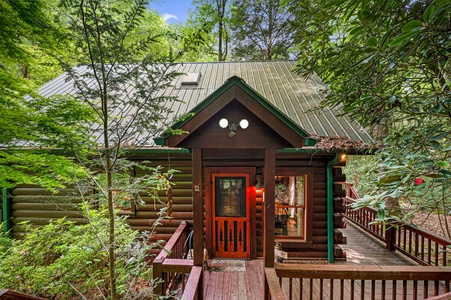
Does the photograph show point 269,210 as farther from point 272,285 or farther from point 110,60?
point 110,60

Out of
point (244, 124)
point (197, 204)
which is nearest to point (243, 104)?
point (244, 124)

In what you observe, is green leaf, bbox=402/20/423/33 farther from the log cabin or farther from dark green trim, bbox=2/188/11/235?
dark green trim, bbox=2/188/11/235

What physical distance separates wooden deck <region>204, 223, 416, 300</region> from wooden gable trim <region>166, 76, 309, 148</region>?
9.68 feet

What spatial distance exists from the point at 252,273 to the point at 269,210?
2.14 meters

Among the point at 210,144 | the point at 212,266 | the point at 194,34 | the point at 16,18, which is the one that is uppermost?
the point at 16,18

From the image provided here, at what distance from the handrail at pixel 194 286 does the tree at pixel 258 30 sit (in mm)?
10364

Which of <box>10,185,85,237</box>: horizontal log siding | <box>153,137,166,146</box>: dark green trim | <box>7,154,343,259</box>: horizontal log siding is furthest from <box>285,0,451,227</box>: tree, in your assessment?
<box>10,185,85,237</box>: horizontal log siding

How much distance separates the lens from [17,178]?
333 centimetres

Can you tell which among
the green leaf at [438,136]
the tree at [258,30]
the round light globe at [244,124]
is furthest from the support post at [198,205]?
the tree at [258,30]

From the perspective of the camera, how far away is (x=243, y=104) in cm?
314

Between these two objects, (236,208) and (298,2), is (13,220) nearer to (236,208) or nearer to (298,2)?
(236,208)

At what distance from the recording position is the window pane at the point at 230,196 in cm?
523

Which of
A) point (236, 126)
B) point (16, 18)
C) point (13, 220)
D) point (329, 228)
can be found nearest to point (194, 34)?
point (236, 126)

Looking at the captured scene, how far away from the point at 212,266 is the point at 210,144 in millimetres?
3109
